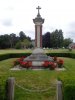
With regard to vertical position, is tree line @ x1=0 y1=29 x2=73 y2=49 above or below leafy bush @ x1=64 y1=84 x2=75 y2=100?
above

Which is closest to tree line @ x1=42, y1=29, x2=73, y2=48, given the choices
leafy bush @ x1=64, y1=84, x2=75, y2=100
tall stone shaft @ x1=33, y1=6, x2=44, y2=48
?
tall stone shaft @ x1=33, y1=6, x2=44, y2=48

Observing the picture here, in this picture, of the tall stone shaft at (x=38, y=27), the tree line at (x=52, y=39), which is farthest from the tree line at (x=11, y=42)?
the tall stone shaft at (x=38, y=27)

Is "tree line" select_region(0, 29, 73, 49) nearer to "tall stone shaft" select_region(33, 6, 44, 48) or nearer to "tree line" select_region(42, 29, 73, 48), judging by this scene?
"tree line" select_region(42, 29, 73, 48)

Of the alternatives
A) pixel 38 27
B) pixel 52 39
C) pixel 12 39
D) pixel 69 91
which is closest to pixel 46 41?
pixel 52 39

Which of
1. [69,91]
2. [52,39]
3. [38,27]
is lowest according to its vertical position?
[69,91]

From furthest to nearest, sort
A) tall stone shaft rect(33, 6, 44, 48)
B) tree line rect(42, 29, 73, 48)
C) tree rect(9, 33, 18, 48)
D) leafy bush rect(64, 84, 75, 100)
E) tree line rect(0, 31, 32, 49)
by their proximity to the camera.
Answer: tree rect(9, 33, 18, 48), tree line rect(0, 31, 32, 49), tree line rect(42, 29, 73, 48), tall stone shaft rect(33, 6, 44, 48), leafy bush rect(64, 84, 75, 100)

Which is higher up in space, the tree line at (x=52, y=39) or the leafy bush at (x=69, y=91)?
A: the tree line at (x=52, y=39)

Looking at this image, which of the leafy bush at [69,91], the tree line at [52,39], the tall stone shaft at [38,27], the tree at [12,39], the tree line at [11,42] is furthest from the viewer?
the tree at [12,39]

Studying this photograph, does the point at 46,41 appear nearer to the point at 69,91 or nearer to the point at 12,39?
the point at 12,39

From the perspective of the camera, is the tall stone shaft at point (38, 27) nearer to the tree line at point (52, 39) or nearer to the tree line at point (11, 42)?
the tree line at point (52, 39)

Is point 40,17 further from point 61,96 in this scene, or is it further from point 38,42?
point 61,96

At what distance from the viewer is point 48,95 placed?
12.7 metres

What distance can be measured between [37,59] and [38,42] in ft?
8.81

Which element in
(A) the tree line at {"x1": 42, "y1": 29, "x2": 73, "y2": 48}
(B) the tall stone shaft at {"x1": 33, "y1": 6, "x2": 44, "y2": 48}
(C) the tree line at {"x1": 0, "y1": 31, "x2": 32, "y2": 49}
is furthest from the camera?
(C) the tree line at {"x1": 0, "y1": 31, "x2": 32, "y2": 49}
